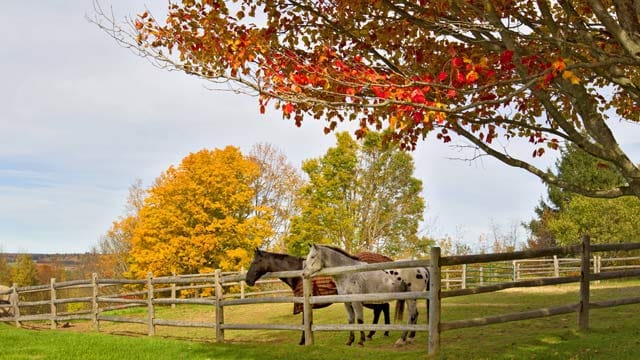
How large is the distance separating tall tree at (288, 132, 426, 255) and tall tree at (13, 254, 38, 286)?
39.1 meters

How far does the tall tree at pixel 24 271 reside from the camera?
6200 centimetres

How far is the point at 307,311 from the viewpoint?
35.8 feet

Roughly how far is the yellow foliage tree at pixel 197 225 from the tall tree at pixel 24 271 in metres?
36.3

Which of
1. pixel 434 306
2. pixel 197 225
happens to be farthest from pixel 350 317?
pixel 197 225

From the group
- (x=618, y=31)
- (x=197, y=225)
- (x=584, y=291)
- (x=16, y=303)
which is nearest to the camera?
(x=618, y=31)

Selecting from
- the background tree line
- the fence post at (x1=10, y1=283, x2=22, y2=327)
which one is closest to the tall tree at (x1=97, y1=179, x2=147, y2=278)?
the background tree line

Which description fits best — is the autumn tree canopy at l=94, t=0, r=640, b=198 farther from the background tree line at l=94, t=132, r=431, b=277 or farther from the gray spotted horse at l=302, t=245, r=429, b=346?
the background tree line at l=94, t=132, r=431, b=277

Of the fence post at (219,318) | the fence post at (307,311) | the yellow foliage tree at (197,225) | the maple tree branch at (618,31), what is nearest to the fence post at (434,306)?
the fence post at (307,311)

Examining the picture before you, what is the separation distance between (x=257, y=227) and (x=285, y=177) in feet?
25.8

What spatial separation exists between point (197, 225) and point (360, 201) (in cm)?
1103

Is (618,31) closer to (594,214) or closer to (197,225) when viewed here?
(197,225)

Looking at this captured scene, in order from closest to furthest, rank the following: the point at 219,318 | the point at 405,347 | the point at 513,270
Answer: the point at 405,347, the point at 219,318, the point at 513,270

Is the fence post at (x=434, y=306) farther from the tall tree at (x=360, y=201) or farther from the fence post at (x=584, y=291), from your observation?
the tall tree at (x=360, y=201)

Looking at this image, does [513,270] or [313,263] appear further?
[513,270]
